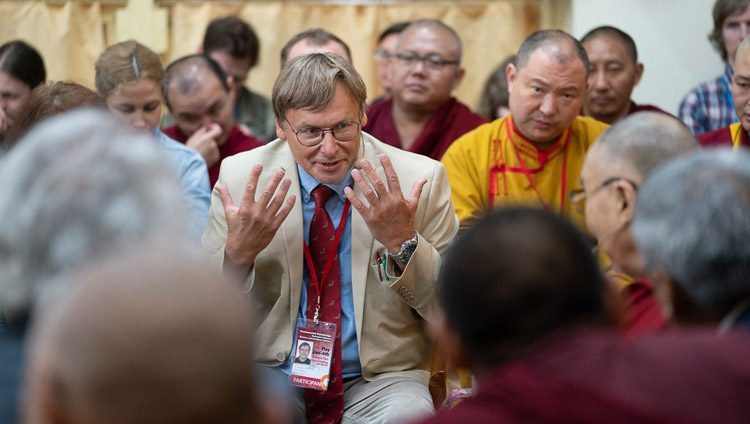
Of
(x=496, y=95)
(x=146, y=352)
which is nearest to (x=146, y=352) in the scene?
(x=146, y=352)

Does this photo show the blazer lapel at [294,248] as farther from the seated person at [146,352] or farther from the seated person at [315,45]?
the seated person at [146,352]

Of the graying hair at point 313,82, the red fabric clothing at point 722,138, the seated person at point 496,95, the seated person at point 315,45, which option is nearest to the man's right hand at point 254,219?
the graying hair at point 313,82

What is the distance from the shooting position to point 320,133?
2.70 meters

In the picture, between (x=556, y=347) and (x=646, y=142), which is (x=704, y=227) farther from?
(x=646, y=142)

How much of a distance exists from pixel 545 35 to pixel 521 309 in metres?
2.42

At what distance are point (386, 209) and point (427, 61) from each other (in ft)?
5.66

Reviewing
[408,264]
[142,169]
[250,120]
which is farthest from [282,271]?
[250,120]

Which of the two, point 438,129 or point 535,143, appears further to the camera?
point 438,129

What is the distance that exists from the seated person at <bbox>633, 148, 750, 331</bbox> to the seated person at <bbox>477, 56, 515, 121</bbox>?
3.06 meters

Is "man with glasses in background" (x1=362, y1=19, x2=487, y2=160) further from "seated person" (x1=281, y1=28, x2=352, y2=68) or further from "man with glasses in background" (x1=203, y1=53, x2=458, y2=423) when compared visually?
"man with glasses in background" (x1=203, y1=53, x2=458, y2=423)

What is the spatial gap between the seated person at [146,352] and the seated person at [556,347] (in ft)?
1.29

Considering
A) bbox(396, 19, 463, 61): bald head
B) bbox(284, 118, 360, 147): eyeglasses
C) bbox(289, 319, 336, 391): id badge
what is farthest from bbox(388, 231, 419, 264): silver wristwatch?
bbox(396, 19, 463, 61): bald head

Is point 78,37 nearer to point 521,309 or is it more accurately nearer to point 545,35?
point 545,35

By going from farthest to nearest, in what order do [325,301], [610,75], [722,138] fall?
[610,75] < [722,138] < [325,301]
